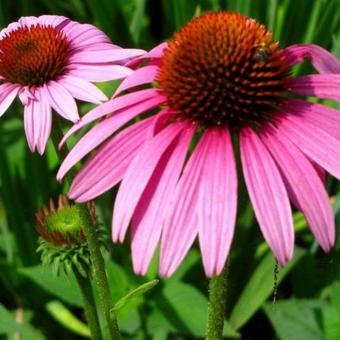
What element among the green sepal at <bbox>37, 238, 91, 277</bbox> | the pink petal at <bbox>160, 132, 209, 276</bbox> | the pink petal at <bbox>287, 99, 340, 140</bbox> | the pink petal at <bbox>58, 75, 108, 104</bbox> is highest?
the pink petal at <bbox>287, 99, 340, 140</bbox>

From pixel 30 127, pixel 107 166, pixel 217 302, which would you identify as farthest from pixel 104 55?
pixel 217 302

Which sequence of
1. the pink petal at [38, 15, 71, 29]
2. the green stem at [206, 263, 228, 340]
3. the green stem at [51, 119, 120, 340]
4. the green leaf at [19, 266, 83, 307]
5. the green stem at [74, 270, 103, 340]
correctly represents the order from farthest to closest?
the green leaf at [19, 266, 83, 307] → the pink petal at [38, 15, 71, 29] → the green stem at [74, 270, 103, 340] → the green stem at [51, 119, 120, 340] → the green stem at [206, 263, 228, 340]

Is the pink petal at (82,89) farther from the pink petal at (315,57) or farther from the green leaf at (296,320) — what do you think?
the green leaf at (296,320)

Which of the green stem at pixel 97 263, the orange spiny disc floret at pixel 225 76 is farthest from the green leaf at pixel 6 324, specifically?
the orange spiny disc floret at pixel 225 76

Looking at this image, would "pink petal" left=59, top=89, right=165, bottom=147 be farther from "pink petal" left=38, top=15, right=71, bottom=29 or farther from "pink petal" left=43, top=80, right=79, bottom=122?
"pink petal" left=38, top=15, right=71, bottom=29

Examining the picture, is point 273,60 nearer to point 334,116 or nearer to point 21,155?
point 334,116

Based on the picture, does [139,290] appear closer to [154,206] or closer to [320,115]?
[154,206]

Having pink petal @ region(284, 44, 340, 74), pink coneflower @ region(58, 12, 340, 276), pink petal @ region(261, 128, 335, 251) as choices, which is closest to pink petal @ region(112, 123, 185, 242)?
pink coneflower @ region(58, 12, 340, 276)
